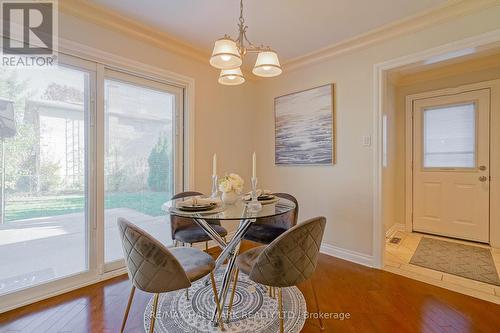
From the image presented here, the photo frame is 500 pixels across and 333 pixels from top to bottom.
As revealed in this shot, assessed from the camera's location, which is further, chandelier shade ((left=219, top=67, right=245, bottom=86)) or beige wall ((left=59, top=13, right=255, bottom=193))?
beige wall ((left=59, top=13, right=255, bottom=193))

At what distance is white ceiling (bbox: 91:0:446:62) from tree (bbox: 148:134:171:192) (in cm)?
123

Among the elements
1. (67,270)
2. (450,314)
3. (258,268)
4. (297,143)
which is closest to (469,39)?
(297,143)

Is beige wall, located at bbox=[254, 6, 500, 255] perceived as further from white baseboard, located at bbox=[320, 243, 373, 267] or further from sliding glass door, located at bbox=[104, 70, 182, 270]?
sliding glass door, located at bbox=[104, 70, 182, 270]

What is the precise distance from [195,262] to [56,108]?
1836mm

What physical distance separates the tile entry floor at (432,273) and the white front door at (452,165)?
32cm

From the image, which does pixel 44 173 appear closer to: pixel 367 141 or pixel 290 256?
pixel 290 256

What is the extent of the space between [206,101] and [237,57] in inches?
62.1

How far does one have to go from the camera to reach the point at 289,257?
4.48 ft

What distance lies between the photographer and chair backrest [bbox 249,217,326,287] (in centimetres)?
134

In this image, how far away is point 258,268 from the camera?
4.66ft

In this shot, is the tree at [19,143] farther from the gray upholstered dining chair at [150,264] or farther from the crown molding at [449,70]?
the crown molding at [449,70]

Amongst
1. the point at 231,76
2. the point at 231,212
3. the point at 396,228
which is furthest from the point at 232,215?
the point at 396,228

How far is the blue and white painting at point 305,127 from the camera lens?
2971 mm

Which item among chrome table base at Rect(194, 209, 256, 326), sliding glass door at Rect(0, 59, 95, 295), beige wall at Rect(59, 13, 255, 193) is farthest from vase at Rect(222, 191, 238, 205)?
sliding glass door at Rect(0, 59, 95, 295)
